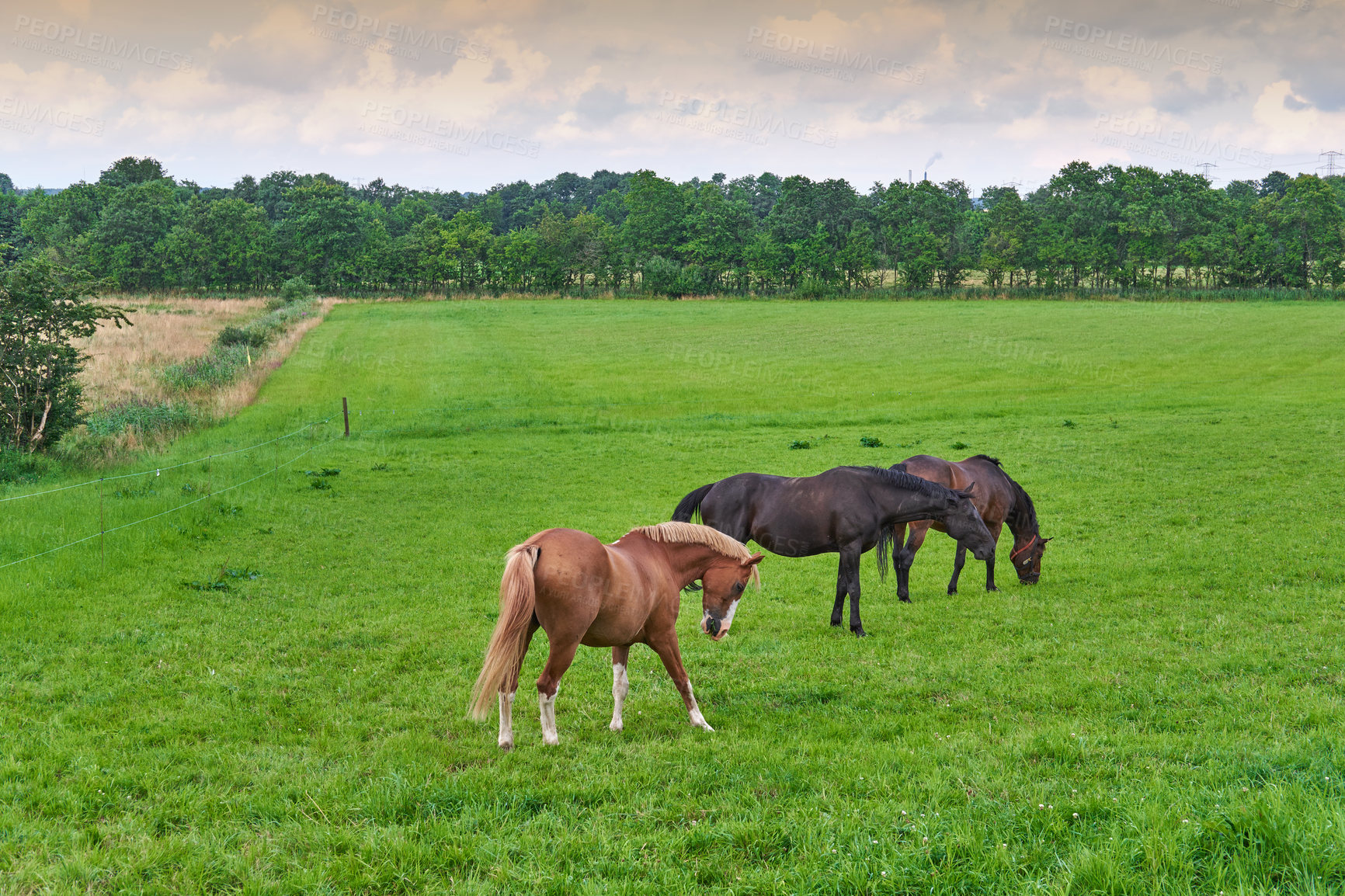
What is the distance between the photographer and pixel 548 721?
6824 mm

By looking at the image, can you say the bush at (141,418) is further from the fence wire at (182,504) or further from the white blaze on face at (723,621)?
the white blaze on face at (723,621)

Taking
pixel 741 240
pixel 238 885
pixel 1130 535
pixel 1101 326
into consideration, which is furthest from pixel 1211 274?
pixel 238 885

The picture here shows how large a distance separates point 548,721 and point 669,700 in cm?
158

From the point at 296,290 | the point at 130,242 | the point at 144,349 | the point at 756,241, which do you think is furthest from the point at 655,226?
the point at 144,349

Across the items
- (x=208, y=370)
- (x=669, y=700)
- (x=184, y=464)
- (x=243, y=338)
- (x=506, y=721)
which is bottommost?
(x=669, y=700)

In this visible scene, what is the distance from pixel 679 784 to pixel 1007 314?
223 feet

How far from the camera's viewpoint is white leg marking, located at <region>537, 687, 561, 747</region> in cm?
675

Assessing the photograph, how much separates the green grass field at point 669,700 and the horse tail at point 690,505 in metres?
1.47

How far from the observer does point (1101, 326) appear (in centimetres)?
5678

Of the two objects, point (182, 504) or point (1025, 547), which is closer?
point (1025, 547)

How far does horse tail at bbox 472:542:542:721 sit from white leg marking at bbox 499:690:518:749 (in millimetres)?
108

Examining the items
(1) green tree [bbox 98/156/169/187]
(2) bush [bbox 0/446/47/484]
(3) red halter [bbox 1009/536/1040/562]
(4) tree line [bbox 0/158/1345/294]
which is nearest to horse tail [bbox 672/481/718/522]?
(3) red halter [bbox 1009/536/1040/562]

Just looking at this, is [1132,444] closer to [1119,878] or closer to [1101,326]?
[1119,878]

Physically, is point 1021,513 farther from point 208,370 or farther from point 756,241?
point 756,241
